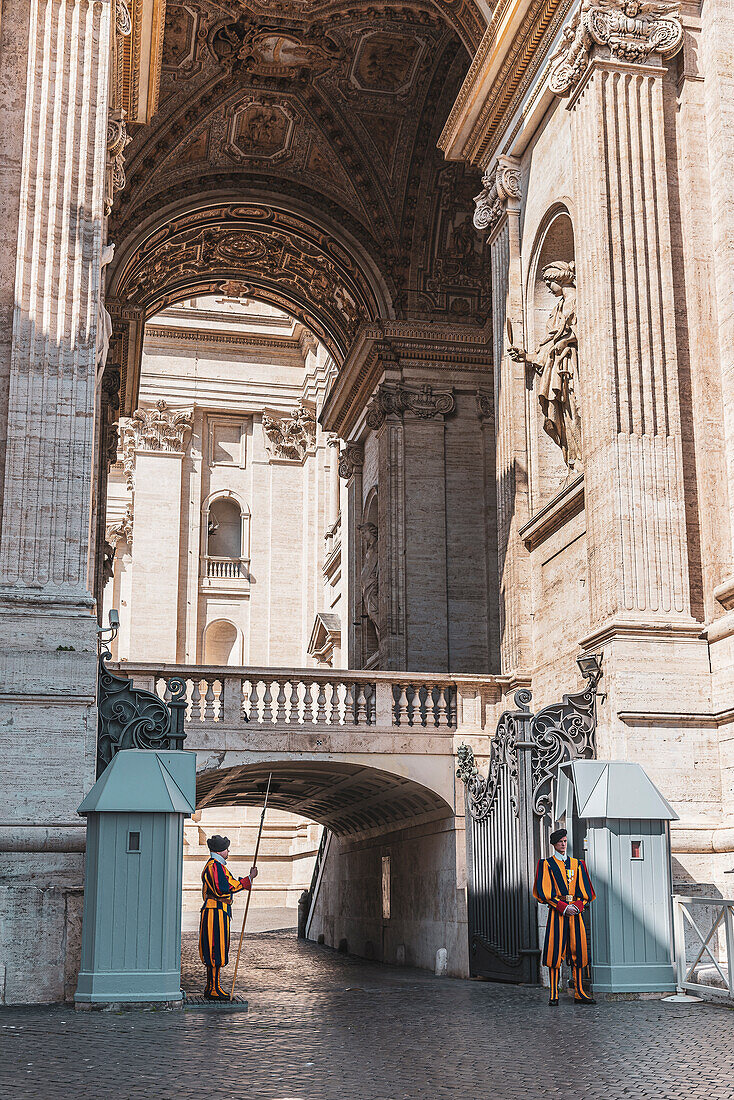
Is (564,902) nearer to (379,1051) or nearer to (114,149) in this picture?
(379,1051)

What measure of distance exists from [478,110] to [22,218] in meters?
9.35

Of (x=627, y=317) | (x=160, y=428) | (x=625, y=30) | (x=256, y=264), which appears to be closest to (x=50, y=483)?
(x=627, y=317)

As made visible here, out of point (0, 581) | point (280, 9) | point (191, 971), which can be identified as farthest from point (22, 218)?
point (280, 9)

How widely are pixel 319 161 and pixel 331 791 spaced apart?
15.0 meters

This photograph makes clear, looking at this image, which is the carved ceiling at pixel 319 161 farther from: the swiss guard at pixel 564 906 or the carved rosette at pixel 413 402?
the swiss guard at pixel 564 906

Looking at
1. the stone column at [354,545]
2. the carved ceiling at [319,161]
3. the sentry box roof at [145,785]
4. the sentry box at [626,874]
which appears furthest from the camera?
the stone column at [354,545]

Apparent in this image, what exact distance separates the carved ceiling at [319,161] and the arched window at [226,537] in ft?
53.1

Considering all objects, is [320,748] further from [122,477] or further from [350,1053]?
[122,477]

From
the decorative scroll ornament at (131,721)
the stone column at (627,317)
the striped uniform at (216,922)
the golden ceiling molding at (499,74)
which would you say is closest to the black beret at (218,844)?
the striped uniform at (216,922)

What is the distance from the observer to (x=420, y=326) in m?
28.7

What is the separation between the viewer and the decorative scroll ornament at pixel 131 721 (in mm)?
12562

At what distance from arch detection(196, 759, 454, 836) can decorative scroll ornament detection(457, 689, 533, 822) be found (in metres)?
2.05

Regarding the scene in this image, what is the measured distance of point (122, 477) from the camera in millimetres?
52281

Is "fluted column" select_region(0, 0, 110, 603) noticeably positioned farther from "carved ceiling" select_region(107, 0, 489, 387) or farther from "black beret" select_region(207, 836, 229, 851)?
"carved ceiling" select_region(107, 0, 489, 387)
